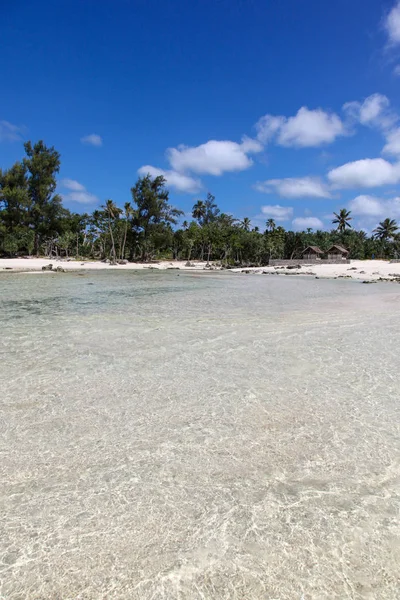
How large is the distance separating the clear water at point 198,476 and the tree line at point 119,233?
52.8 meters

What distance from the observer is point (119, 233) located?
65.9 meters

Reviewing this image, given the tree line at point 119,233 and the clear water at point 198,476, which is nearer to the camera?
→ the clear water at point 198,476

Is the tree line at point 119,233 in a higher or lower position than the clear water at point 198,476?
higher

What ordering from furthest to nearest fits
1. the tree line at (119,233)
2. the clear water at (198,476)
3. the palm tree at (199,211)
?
the palm tree at (199,211) → the tree line at (119,233) → the clear water at (198,476)

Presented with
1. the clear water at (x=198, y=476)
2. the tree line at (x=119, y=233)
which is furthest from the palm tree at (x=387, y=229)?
the clear water at (x=198, y=476)

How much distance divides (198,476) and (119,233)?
6645cm

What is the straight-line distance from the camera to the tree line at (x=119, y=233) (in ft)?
184

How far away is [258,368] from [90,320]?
5.32 m

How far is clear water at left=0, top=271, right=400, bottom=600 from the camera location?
183 cm

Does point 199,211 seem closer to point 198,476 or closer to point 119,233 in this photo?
point 119,233

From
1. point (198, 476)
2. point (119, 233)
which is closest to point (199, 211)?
point (119, 233)

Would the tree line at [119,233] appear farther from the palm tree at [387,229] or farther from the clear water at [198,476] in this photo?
the clear water at [198,476]

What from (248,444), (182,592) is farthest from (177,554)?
(248,444)

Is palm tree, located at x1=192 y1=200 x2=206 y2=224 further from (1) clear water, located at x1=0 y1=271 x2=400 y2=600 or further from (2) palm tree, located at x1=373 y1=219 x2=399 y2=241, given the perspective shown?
(1) clear water, located at x1=0 y1=271 x2=400 y2=600
